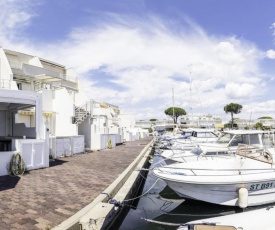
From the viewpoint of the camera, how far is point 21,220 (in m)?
6.37

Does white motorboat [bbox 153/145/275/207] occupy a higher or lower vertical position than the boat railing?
lower

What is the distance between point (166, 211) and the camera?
10500mm

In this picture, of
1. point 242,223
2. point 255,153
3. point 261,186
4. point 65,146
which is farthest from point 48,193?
point 65,146

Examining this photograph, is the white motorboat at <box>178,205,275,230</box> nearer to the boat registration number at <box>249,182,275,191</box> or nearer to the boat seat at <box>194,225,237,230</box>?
the boat seat at <box>194,225,237,230</box>

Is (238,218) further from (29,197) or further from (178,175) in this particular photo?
(29,197)

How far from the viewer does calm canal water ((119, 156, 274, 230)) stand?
8945mm

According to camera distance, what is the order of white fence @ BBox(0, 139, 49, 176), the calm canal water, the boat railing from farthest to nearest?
1. white fence @ BBox(0, 139, 49, 176)
2. the boat railing
3. the calm canal water

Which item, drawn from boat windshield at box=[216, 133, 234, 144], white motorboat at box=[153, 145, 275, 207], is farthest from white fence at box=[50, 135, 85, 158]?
boat windshield at box=[216, 133, 234, 144]

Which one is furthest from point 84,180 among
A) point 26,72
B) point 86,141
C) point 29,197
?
point 26,72

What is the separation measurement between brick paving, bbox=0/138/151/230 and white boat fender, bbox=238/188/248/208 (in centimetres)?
448

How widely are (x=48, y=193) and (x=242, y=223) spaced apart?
554 cm

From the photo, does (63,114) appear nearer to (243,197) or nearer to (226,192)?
(226,192)

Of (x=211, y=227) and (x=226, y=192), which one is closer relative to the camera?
(x=211, y=227)

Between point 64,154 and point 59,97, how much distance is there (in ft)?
18.7
